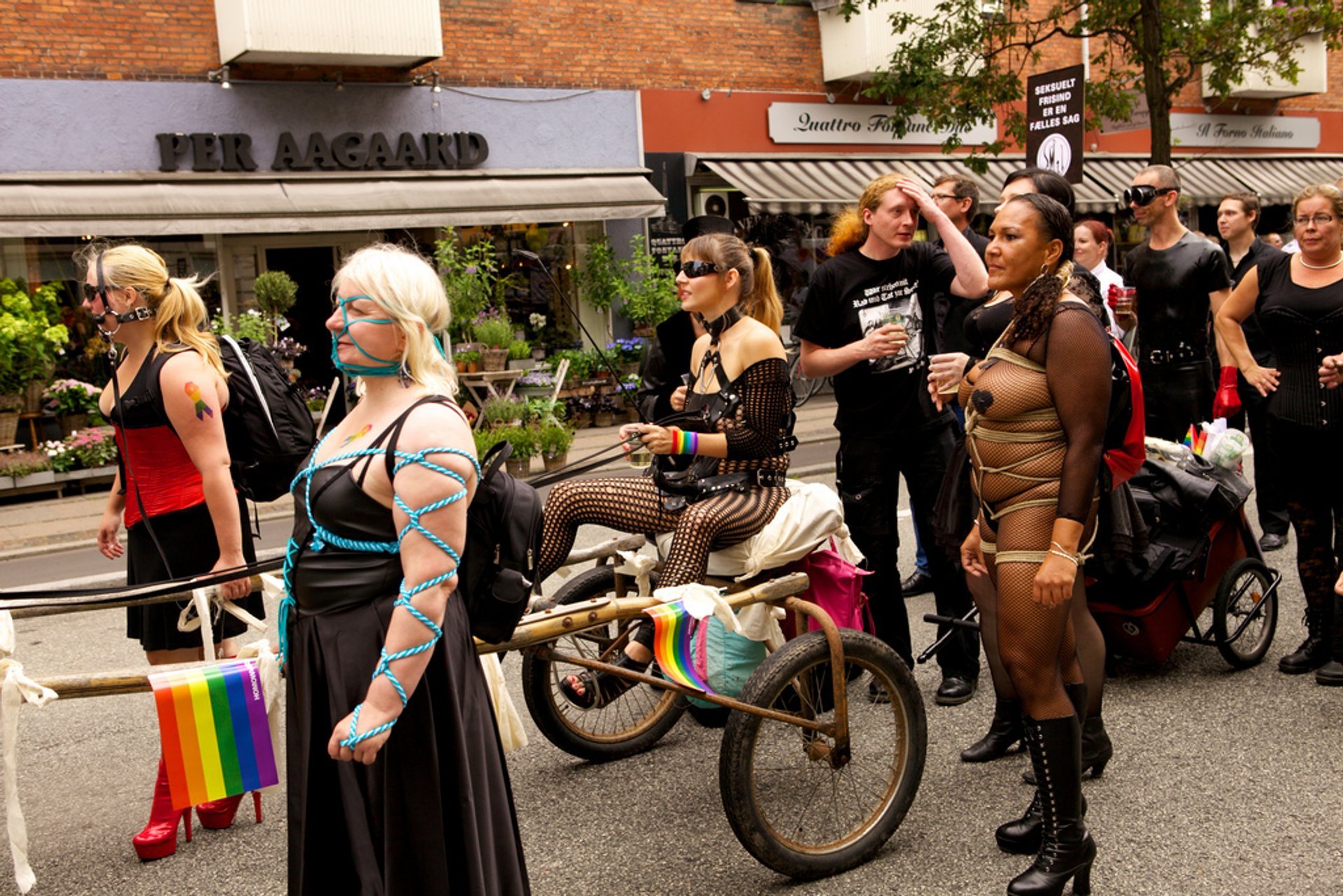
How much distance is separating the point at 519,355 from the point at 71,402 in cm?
A: 500

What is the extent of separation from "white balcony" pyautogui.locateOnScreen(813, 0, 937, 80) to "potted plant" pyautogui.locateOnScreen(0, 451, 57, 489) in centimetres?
1200

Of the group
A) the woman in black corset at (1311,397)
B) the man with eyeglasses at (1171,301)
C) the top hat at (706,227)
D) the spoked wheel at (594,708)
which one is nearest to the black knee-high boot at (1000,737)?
the spoked wheel at (594,708)

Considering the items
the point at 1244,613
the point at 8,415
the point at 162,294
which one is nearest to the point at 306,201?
the point at 8,415

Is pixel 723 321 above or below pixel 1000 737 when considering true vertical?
above

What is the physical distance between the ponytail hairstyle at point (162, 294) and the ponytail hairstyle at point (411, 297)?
5.27 feet

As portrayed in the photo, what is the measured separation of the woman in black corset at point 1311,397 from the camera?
5152mm

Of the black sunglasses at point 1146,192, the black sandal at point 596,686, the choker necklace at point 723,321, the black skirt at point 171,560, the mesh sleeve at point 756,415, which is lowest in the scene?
the black sandal at point 596,686

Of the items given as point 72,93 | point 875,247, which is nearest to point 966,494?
point 875,247

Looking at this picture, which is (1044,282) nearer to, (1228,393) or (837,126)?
(1228,393)

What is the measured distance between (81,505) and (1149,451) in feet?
32.8

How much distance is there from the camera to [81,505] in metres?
11.8

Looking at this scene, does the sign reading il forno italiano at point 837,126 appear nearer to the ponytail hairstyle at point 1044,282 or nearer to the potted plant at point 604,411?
the potted plant at point 604,411

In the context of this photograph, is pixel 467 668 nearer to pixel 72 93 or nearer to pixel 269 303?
pixel 269 303

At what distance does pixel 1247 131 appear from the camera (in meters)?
24.9
